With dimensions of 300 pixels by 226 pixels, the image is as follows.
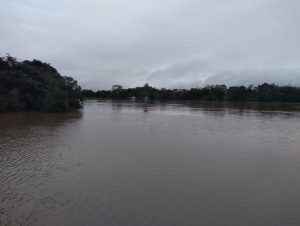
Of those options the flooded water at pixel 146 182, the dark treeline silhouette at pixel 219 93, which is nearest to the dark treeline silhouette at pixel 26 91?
the flooded water at pixel 146 182

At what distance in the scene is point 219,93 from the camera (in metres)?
116

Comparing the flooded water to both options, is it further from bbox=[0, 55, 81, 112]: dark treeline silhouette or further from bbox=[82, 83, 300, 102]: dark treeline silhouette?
bbox=[82, 83, 300, 102]: dark treeline silhouette

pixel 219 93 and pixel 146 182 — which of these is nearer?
pixel 146 182

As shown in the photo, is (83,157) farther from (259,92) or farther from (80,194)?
(259,92)

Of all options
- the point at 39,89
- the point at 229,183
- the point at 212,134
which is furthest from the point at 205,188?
the point at 39,89

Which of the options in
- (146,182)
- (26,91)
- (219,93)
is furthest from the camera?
(219,93)

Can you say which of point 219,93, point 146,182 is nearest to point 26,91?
point 146,182

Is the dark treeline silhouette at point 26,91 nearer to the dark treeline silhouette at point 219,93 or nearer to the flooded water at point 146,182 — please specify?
the flooded water at point 146,182

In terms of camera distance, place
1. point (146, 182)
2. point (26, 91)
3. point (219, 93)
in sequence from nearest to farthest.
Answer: point (146, 182) < point (26, 91) < point (219, 93)

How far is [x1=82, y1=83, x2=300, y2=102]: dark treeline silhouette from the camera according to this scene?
102 m

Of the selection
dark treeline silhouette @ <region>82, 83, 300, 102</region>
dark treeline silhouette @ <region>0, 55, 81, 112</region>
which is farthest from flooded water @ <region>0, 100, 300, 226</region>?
dark treeline silhouette @ <region>82, 83, 300, 102</region>

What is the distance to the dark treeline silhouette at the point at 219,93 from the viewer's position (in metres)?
102

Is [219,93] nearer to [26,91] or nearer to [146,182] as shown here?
[26,91]

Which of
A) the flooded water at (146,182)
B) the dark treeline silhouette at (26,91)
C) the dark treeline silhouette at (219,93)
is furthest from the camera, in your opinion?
the dark treeline silhouette at (219,93)
